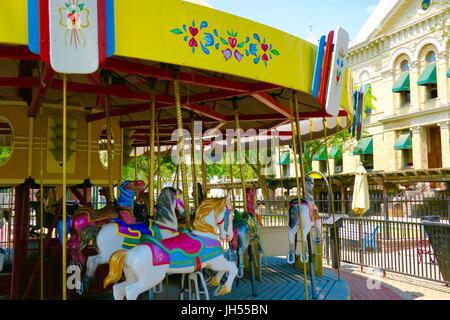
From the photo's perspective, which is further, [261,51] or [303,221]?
[303,221]

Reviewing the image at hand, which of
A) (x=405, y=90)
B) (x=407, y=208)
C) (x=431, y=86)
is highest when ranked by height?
(x=405, y=90)

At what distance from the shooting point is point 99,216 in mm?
5383

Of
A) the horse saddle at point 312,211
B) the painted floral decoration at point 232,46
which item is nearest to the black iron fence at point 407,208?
the horse saddle at point 312,211

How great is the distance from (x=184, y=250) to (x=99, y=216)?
1787 mm

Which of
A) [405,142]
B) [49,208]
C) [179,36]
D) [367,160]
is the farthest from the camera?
[367,160]

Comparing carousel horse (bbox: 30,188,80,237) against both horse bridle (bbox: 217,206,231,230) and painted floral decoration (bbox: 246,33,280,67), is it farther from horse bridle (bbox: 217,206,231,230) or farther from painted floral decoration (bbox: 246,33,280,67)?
painted floral decoration (bbox: 246,33,280,67)

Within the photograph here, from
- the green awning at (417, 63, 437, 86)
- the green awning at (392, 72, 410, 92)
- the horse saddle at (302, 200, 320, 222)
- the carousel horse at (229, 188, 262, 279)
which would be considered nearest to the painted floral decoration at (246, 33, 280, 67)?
the carousel horse at (229, 188, 262, 279)

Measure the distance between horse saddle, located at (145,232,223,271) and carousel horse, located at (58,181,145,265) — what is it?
1.26 meters

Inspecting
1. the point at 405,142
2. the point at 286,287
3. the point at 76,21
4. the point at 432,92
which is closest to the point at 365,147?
the point at 405,142

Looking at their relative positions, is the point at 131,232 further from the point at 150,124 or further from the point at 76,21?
the point at 76,21

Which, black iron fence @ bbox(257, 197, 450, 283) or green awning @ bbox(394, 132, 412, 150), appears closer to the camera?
black iron fence @ bbox(257, 197, 450, 283)

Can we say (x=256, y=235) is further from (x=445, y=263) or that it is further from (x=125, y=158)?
(x=125, y=158)

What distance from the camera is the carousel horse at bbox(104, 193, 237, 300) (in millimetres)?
3709
